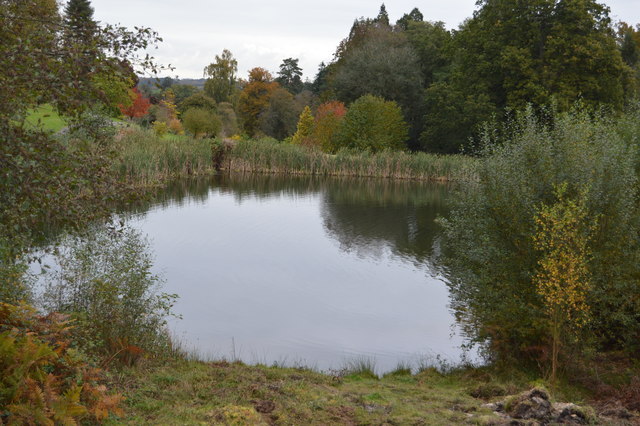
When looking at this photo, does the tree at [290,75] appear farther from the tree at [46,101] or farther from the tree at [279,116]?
the tree at [46,101]

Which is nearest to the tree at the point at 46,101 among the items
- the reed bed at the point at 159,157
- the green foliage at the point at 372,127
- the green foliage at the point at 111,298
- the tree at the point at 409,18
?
the green foliage at the point at 111,298

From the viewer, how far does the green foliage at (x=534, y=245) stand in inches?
425

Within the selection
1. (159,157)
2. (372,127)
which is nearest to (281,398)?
(159,157)

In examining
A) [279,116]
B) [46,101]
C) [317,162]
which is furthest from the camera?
[279,116]

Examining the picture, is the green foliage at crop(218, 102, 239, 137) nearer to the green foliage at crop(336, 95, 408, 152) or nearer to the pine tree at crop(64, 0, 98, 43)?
the green foliage at crop(336, 95, 408, 152)

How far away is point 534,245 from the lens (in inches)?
425

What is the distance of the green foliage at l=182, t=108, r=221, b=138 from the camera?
56.5m

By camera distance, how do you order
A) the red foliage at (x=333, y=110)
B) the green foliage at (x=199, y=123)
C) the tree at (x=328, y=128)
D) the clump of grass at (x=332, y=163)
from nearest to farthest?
the clump of grass at (x=332, y=163) → the green foliage at (x=199, y=123) → the tree at (x=328, y=128) → the red foliage at (x=333, y=110)

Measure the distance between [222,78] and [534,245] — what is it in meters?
85.4

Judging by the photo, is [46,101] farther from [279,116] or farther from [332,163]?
[279,116]

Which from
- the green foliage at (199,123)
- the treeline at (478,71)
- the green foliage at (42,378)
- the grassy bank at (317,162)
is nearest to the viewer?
the green foliage at (42,378)

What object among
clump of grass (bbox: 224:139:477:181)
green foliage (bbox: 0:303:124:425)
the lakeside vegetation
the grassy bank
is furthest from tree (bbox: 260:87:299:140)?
green foliage (bbox: 0:303:124:425)

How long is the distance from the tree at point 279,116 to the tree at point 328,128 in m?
15.9

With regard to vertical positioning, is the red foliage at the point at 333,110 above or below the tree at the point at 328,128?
above
